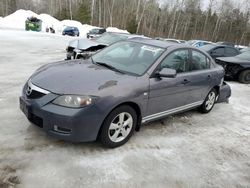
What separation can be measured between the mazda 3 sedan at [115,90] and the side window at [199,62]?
0.07 ft

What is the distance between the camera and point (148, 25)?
213ft

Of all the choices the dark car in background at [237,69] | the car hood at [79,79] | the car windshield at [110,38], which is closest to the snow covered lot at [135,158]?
the car hood at [79,79]

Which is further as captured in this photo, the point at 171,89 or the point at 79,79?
the point at 171,89

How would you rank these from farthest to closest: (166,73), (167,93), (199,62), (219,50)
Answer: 1. (219,50)
2. (199,62)
3. (167,93)
4. (166,73)

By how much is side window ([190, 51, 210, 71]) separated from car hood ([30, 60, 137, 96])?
65.9 inches

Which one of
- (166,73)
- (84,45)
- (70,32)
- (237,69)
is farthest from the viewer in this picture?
(70,32)

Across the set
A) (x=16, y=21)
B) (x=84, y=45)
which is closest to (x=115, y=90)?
(x=84, y=45)

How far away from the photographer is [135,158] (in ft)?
12.4

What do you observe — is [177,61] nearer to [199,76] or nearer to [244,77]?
[199,76]

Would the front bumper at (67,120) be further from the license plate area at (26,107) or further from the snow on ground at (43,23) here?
the snow on ground at (43,23)

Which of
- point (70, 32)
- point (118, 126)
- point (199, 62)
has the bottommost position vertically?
point (70, 32)

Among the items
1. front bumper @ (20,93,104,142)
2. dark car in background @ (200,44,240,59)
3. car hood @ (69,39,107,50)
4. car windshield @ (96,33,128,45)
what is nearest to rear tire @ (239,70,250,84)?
dark car in background @ (200,44,240,59)

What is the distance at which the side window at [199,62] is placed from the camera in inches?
206

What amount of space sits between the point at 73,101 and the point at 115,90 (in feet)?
1.91
